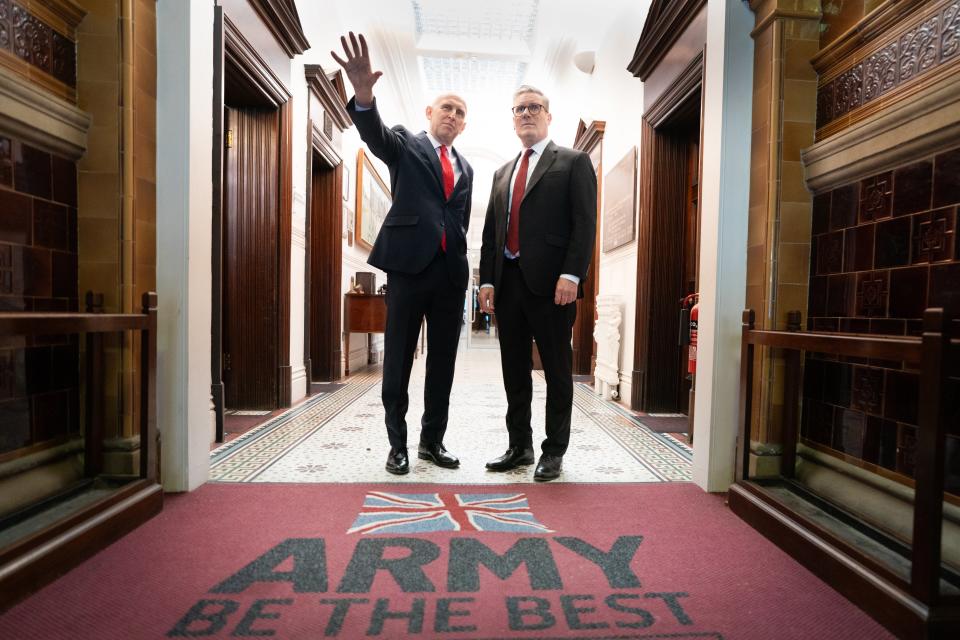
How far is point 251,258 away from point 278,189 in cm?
47

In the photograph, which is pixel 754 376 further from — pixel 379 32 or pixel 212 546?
pixel 379 32

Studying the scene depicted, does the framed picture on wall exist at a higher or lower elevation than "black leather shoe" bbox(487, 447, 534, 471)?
higher

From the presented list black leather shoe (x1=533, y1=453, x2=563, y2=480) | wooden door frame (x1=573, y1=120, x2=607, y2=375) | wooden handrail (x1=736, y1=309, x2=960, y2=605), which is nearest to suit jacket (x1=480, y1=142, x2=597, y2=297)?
black leather shoe (x1=533, y1=453, x2=563, y2=480)

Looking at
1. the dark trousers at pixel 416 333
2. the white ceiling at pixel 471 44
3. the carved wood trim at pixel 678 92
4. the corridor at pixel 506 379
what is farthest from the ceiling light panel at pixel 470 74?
the dark trousers at pixel 416 333

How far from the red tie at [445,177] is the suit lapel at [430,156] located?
3 centimetres

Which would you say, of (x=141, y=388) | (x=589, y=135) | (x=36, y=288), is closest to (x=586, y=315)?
(x=589, y=135)

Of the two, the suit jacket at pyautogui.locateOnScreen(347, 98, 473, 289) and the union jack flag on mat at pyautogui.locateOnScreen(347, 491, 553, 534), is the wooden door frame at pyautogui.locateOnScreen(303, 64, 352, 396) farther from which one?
A: the union jack flag on mat at pyautogui.locateOnScreen(347, 491, 553, 534)

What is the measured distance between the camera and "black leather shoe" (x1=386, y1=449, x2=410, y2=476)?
1.96m

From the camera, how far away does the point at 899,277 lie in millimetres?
1336

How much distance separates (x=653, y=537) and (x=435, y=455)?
0.96m

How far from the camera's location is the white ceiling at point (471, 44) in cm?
432

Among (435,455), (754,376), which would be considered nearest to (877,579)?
(754,376)

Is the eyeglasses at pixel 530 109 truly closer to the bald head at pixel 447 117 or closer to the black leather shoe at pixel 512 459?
the bald head at pixel 447 117

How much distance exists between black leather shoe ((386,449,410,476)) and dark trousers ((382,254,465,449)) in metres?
0.03
